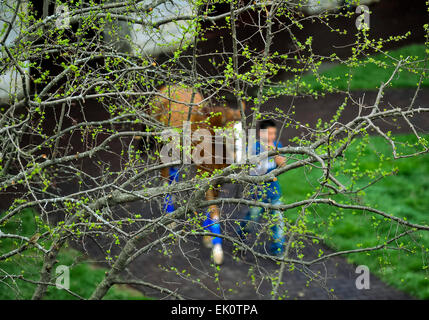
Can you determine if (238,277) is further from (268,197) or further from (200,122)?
(200,122)

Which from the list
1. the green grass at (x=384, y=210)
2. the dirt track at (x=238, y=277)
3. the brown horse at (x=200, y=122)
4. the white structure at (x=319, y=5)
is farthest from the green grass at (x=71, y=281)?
the white structure at (x=319, y=5)

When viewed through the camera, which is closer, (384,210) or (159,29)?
(159,29)

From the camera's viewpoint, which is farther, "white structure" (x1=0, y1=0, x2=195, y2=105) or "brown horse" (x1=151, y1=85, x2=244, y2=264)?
"brown horse" (x1=151, y1=85, x2=244, y2=264)

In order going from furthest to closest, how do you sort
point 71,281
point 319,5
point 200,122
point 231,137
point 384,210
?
point 384,210 < point 71,281 < point 319,5 < point 231,137 < point 200,122

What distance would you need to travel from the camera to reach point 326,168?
14.2 ft

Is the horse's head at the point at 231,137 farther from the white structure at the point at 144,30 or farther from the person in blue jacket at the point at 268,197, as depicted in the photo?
the white structure at the point at 144,30

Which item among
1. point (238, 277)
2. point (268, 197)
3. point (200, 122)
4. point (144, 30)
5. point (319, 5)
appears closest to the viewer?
point (200, 122)

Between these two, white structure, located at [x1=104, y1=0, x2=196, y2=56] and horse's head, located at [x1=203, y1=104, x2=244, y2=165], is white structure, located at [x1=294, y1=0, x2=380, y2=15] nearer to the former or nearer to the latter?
white structure, located at [x1=104, y1=0, x2=196, y2=56]

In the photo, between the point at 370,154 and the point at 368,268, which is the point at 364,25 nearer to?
the point at 368,268

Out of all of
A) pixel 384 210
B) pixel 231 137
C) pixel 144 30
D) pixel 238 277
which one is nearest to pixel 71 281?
pixel 238 277

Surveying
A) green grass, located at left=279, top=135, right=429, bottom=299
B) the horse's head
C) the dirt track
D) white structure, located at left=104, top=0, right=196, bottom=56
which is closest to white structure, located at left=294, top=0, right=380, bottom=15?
white structure, located at left=104, top=0, right=196, bottom=56

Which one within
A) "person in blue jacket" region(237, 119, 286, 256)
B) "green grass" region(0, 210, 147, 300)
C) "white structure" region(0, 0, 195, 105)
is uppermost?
"white structure" region(0, 0, 195, 105)

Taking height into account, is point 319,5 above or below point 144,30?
above
